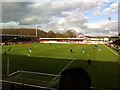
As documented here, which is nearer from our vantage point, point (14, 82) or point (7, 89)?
point (7, 89)

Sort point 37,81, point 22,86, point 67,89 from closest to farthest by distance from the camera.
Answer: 1. point 67,89
2. point 22,86
3. point 37,81

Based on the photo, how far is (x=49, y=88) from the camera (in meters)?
11.0

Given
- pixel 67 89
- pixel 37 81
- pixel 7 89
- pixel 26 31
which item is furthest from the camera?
pixel 26 31

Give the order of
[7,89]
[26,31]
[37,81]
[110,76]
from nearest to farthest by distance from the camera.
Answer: [7,89] → [37,81] → [110,76] → [26,31]

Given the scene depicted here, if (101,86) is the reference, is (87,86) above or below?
above

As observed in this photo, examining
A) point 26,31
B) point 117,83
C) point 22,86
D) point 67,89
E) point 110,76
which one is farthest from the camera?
point 26,31

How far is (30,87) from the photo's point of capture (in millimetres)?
11203

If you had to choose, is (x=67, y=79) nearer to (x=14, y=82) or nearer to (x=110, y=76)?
(x=14, y=82)

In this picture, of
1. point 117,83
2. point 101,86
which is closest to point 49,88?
point 101,86

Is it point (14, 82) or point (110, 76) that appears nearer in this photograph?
point (14, 82)

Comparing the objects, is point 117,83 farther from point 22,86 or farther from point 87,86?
point 87,86

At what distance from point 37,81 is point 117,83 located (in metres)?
5.89

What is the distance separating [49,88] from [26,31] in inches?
7230

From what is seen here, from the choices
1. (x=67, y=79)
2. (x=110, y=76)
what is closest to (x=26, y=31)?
Answer: (x=110, y=76)
